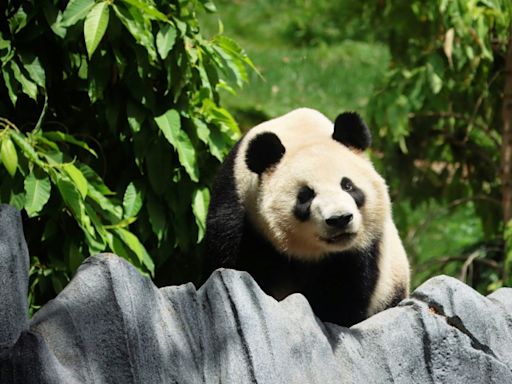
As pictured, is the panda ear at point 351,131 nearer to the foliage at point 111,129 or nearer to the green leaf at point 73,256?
the foliage at point 111,129

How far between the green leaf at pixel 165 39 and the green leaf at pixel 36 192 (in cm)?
75

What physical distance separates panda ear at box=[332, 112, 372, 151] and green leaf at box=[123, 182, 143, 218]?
37.2 inches

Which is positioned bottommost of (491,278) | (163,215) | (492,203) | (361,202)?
(491,278)

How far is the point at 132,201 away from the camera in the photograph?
4.46 m

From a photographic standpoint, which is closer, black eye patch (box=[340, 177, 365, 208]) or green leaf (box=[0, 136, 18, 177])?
green leaf (box=[0, 136, 18, 177])

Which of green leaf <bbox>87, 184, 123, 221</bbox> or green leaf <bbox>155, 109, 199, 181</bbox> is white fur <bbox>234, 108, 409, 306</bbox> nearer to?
green leaf <bbox>155, 109, 199, 181</bbox>

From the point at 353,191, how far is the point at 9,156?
1.32m

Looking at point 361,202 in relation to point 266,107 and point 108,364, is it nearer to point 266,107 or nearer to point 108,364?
point 108,364

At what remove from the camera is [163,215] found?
181 inches

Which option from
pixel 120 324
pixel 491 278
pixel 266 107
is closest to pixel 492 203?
pixel 491 278

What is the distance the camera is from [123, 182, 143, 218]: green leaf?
14.6 feet

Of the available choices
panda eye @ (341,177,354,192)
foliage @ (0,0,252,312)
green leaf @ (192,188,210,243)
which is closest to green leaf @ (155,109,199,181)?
foliage @ (0,0,252,312)

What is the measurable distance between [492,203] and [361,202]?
3.05 meters

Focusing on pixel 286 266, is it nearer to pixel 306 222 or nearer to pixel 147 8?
pixel 306 222
